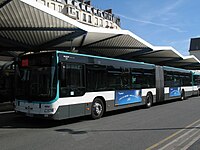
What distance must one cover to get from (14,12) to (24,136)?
24.8 ft

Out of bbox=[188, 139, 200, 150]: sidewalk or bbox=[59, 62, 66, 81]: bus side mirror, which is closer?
bbox=[188, 139, 200, 150]: sidewalk

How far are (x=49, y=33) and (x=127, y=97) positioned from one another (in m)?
7.47

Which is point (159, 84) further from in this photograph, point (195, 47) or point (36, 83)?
point (195, 47)

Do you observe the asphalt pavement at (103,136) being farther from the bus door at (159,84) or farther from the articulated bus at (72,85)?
the bus door at (159,84)

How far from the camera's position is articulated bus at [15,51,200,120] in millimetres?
9289

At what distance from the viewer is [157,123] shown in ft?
33.2

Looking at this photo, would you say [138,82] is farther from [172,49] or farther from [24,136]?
[172,49]

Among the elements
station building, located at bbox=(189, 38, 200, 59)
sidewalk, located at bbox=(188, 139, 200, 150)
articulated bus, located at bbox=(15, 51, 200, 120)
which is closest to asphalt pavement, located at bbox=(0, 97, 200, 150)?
sidewalk, located at bbox=(188, 139, 200, 150)

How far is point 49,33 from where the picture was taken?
17.6 meters

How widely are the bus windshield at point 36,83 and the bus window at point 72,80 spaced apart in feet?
1.24

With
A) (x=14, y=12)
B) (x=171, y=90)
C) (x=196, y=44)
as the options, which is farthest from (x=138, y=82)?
(x=196, y=44)

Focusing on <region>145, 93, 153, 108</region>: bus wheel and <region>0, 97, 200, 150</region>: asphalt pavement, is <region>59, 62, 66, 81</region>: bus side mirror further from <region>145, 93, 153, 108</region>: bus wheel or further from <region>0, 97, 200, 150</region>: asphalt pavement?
<region>145, 93, 153, 108</region>: bus wheel

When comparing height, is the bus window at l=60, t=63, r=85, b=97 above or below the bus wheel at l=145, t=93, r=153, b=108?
above

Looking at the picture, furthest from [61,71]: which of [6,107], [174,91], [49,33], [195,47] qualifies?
[195,47]
